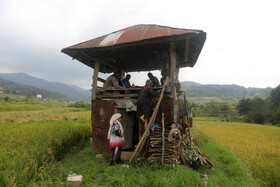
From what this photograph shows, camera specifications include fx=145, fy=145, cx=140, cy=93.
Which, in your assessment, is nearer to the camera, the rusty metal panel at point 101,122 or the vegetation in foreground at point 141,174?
the vegetation in foreground at point 141,174

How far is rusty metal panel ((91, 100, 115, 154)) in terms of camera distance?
19.9ft

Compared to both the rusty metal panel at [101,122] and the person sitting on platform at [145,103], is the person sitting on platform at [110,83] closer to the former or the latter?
the rusty metal panel at [101,122]

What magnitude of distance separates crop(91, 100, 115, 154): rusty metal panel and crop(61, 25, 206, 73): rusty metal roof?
225 cm

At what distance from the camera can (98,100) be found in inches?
250

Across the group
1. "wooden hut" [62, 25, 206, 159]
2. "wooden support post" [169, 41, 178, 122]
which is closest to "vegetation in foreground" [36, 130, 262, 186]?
"wooden hut" [62, 25, 206, 159]

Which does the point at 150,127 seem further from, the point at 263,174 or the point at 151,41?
the point at 263,174

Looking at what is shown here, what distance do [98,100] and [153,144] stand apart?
3023 mm

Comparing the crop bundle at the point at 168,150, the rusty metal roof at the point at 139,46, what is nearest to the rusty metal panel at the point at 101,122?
the crop bundle at the point at 168,150

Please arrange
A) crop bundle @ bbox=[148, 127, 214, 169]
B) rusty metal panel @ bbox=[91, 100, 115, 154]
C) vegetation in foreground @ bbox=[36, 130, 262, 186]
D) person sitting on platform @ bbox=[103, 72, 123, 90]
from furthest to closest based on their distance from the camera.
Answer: person sitting on platform @ bbox=[103, 72, 123, 90], rusty metal panel @ bbox=[91, 100, 115, 154], crop bundle @ bbox=[148, 127, 214, 169], vegetation in foreground @ bbox=[36, 130, 262, 186]

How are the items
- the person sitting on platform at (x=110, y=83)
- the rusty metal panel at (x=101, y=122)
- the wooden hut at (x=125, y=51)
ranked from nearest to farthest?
the wooden hut at (x=125, y=51) < the rusty metal panel at (x=101, y=122) < the person sitting on platform at (x=110, y=83)

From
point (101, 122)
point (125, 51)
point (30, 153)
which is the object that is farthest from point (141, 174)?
point (125, 51)

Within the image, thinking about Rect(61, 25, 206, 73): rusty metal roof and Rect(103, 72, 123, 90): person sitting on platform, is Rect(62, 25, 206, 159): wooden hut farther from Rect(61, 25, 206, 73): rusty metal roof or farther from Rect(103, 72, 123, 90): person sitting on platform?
Rect(103, 72, 123, 90): person sitting on platform

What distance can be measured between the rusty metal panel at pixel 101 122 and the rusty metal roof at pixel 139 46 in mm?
2245

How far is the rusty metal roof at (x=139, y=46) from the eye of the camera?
507 cm
